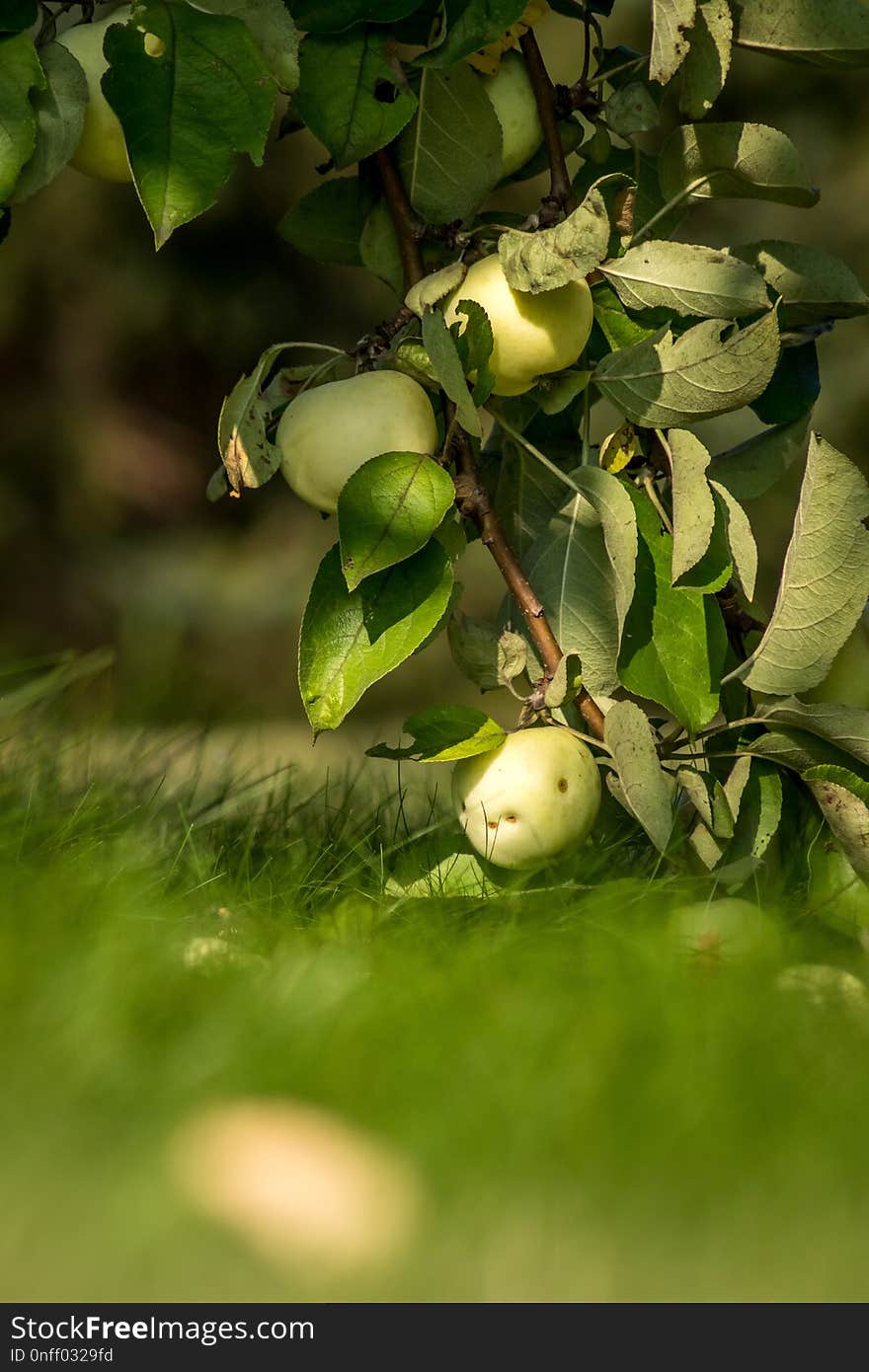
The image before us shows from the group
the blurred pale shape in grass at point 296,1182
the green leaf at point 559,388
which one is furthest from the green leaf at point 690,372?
the blurred pale shape in grass at point 296,1182

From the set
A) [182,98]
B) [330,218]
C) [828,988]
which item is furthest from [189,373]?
[828,988]

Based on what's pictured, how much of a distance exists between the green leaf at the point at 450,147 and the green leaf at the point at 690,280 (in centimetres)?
9

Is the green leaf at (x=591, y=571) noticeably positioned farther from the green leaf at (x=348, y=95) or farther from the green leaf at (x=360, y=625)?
the green leaf at (x=348, y=95)

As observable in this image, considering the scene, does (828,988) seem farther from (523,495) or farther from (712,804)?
(523,495)

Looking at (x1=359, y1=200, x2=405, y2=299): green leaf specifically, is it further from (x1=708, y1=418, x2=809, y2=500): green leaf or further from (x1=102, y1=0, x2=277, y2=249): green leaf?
(x1=708, y1=418, x2=809, y2=500): green leaf

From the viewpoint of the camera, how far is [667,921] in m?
0.71

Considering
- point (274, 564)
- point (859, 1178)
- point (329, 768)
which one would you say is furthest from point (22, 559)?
point (859, 1178)

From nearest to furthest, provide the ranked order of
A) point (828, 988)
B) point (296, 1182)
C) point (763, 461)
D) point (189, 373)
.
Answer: point (296, 1182) → point (828, 988) → point (763, 461) → point (189, 373)

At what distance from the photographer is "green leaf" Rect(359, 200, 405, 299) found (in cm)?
77

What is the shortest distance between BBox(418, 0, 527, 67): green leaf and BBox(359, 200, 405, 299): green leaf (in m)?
0.09

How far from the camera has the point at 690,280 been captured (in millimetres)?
707

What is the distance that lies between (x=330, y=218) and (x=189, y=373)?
1.17m

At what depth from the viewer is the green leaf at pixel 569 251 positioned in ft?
2.18

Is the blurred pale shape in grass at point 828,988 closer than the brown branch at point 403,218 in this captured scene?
Yes
